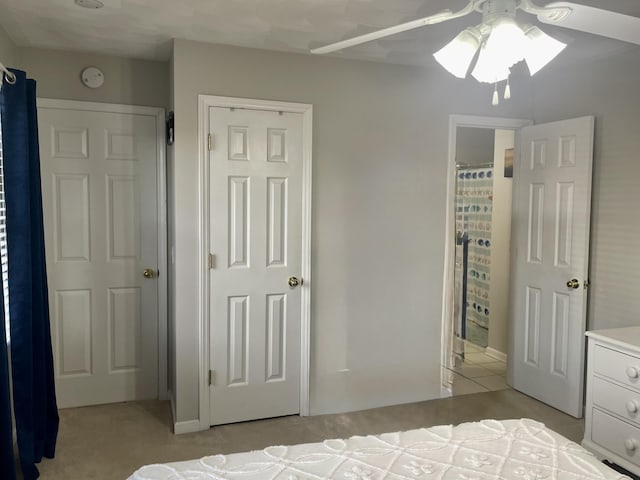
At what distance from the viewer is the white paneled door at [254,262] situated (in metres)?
3.12

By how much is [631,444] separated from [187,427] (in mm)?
2475

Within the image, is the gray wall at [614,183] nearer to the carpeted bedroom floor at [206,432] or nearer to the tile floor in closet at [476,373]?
the carpeted bedroom floor at [206,432]

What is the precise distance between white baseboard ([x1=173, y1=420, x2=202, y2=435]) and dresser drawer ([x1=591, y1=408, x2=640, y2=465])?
91.4 inches

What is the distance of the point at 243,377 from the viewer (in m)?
3.25

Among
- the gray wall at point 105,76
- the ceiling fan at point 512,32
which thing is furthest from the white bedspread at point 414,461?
the gray wall at point 105,76

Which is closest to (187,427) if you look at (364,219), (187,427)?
(187,427)

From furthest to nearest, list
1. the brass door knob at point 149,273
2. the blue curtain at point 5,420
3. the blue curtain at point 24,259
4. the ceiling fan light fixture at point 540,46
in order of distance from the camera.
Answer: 1. the brass door knob at point 149,273
2. the blue curtain at point 24,259
3. the blue curtain at point 5,420
4. the ceiling fan light fixture at point 540,46

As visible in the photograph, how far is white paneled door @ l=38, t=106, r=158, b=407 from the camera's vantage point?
3.36 metres

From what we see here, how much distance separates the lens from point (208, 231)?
3094 millimetres

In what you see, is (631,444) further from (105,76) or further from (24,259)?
(105,76)

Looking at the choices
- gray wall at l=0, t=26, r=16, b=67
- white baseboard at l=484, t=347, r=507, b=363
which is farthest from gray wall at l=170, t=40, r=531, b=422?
white baseboard at l=484, t=347, r=507, b=363

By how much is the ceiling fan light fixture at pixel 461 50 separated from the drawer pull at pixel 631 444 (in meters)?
2.12

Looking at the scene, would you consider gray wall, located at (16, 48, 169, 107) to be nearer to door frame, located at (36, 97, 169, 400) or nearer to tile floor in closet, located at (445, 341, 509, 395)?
door frame, located at (36, 97, 169, 400)

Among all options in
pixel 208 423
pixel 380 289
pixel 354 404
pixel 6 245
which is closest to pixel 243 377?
pixel 208 423
